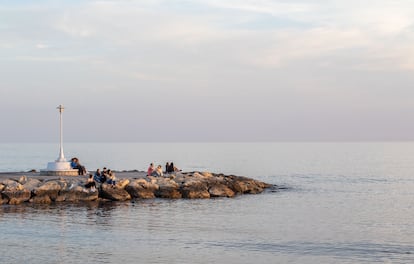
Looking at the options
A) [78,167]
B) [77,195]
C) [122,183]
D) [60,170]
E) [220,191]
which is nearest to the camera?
[77,195]

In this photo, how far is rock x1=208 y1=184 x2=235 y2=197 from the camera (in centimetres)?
4912

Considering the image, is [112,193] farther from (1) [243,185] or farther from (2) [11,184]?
(1) [243,185]

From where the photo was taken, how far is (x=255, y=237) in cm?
3039

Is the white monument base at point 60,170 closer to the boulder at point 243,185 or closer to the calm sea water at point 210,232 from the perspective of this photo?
the calm sea water at point 210,232

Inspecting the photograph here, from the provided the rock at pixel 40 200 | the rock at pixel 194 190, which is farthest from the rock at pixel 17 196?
the rock at pixel 194 190

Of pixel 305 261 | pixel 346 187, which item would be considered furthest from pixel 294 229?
pixel 346 187

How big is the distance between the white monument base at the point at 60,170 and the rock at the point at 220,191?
10435 mm

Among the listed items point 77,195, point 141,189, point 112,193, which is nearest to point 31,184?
point 77,195

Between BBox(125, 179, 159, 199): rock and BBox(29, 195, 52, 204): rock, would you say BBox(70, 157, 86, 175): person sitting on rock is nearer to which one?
BBox(125, 179, 159, 199): rock

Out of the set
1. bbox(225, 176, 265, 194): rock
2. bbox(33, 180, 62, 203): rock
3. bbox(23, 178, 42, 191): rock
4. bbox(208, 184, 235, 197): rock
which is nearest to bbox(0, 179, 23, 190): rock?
bbox(23, 178, 42, 191): rock

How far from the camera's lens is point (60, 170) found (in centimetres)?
4916

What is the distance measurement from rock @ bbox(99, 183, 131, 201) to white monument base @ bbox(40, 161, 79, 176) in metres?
5.67

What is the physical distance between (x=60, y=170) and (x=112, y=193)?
280 inches

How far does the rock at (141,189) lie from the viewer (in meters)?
45.6
